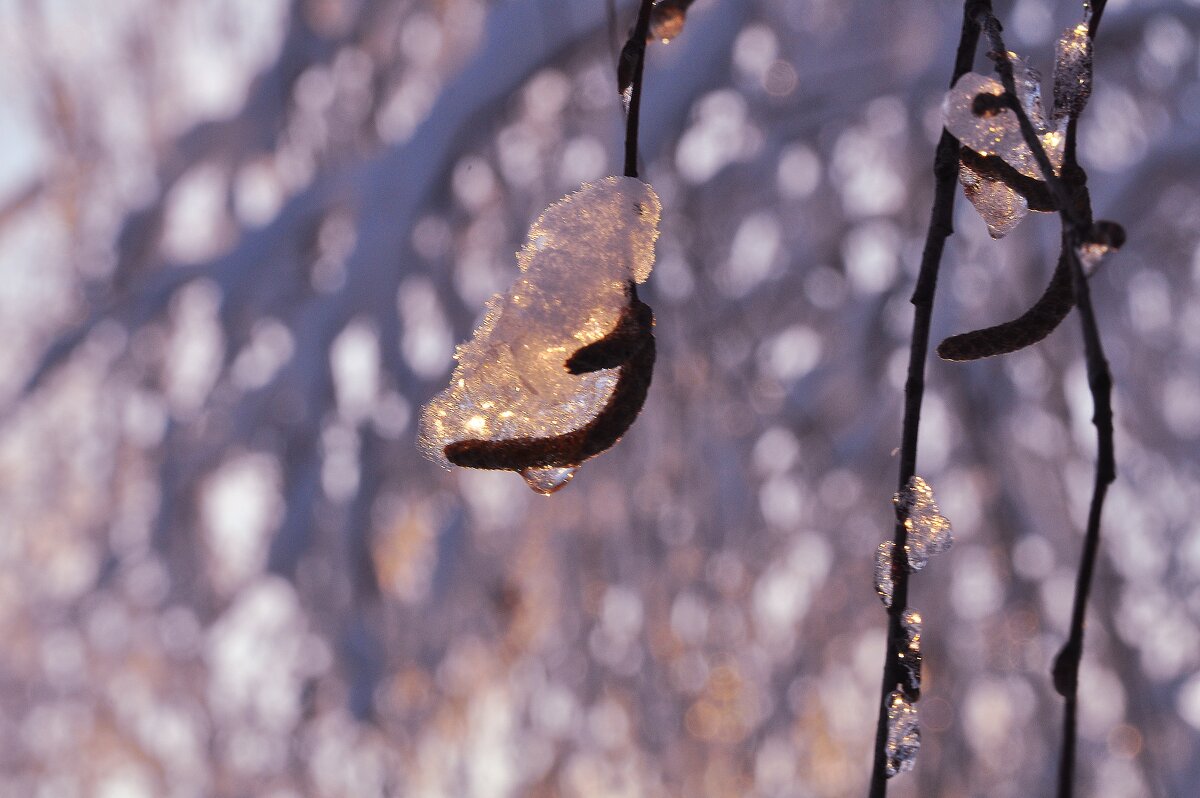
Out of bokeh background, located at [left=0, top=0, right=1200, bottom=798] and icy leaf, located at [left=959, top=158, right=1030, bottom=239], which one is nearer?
icy leaf, located at [left=959, top=158, right=1030, bottom=239]

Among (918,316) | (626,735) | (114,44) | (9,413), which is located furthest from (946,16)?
(9,413)

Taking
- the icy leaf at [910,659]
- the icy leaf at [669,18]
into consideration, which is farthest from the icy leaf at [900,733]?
the icy leaf at [669,18]

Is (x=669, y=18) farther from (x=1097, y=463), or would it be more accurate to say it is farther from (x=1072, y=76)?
(x=1097, y=463)

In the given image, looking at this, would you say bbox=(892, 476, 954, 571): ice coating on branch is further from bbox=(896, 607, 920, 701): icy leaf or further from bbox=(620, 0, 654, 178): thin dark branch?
bbox=(620, 0, 654, 178): thin dark branch

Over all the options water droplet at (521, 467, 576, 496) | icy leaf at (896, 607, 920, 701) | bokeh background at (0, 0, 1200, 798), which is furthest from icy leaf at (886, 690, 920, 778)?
bokeh background at (0, 0, 1200, 798)

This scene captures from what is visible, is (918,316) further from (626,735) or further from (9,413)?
(9,413)
